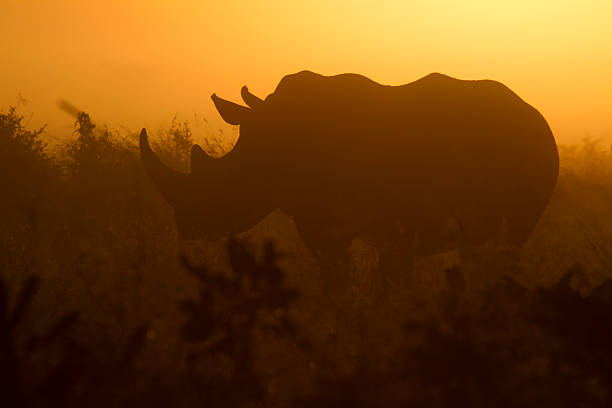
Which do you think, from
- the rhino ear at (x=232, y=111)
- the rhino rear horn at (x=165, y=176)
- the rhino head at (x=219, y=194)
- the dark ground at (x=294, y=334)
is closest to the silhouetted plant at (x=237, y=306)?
the dark ground at (x=294, y=334)

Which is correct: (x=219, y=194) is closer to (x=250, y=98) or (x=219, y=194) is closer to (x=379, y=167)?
(x=250, y=98)

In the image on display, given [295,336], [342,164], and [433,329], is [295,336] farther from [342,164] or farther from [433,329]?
[342,164]

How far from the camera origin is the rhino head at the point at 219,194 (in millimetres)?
5418

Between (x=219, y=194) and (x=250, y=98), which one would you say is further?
(x=250, y=98)

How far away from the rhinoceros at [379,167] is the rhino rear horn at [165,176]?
1cm

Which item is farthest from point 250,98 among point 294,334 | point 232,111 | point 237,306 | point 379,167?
point 294,334

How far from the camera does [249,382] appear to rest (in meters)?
3.86

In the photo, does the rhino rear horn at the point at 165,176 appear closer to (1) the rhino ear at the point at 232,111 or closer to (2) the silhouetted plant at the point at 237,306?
(1) the rhino ear at the point at 232,111

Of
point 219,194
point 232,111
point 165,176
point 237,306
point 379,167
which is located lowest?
point 237,306

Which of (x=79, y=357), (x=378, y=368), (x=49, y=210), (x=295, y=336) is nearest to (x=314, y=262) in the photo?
(x=295, y=336)

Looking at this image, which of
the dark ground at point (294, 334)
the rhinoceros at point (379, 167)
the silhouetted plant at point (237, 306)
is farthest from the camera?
the rhinoceros at point (379, 167)

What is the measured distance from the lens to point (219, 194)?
5.43m

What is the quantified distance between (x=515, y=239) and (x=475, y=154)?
1.01 m

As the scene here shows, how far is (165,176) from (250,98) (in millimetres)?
1171
